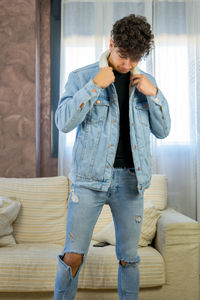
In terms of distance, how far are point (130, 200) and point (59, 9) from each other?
258cm

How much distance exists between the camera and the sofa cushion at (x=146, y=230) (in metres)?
2.27

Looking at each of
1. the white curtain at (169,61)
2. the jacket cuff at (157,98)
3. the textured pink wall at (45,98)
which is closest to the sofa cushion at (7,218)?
the white curtain at (169,61)

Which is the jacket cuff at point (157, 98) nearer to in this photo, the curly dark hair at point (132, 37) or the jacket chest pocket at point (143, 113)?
the jacket chest pocket at point (143, 113)

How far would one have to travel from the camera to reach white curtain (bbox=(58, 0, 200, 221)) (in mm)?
3271

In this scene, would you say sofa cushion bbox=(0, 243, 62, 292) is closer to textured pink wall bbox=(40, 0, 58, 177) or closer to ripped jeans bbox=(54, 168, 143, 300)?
ripped jeans bbox=(54, 168, 143, 300)

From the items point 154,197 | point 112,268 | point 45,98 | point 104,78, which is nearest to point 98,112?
point 104,78

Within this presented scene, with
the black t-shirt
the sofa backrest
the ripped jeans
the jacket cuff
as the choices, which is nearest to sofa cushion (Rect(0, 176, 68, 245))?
the sofa backrest

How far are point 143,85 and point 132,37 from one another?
204mm

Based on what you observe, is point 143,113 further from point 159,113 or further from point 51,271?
point 51,271

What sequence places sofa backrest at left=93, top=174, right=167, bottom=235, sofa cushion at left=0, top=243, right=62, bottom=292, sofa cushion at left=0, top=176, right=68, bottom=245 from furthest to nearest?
sofa backrest at left=93, top=174, right=167, bottom=235
sofa cushion at left=0, top=176, right=68, bottom=245
sofa cushion at left=0, top=243, right=62, bottom=292

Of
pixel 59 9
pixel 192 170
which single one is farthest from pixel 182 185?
pixel 59 9

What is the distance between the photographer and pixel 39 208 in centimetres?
251

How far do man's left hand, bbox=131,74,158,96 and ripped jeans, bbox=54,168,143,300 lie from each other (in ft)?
1.12

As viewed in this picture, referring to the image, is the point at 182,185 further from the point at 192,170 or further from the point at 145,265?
the point at 145,265
